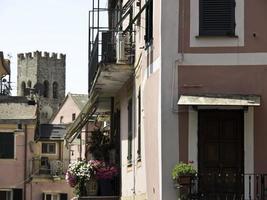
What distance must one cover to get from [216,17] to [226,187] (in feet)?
10.9

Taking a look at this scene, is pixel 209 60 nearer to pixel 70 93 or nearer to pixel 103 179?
pixel 103 179

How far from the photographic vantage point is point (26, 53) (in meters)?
139

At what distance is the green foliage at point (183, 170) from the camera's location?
1667cm

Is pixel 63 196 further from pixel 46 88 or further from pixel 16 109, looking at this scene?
pixel 46 88

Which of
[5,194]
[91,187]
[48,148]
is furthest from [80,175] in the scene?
[48,148]

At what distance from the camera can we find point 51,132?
203 ft

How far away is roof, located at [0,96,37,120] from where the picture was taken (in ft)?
185

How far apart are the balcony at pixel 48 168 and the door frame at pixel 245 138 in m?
40.7

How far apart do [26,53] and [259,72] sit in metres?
124

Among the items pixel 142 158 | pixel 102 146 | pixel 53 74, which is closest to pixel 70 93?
pixel 53 74

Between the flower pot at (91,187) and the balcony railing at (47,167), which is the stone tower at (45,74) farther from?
the flower pot at (91,187)

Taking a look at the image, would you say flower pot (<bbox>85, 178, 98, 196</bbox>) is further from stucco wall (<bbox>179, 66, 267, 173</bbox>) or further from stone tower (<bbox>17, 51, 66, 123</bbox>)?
stone tower (<bbox>17, 51, 66, 123</bbox>)

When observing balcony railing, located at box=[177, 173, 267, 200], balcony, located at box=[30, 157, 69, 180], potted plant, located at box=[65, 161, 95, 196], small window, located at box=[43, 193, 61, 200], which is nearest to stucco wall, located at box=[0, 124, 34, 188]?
balcony, located at box=[30, 157, 69, 180]

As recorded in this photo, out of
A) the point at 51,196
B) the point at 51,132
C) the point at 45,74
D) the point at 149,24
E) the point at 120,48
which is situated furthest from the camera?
the point at 45,74
